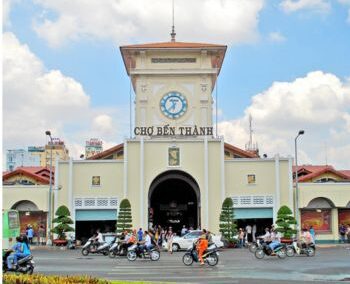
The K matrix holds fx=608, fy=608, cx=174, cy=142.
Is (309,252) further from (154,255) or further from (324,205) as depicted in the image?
(324,205)

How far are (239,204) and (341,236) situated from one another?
8.51 meters

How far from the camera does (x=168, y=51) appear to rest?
50312 millimetres

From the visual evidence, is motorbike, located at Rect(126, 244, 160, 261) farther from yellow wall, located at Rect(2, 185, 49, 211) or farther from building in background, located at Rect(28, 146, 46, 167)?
building in background, located at Rect(28, 146, 46, 167)

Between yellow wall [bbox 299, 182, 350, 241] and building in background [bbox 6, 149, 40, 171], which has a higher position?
building in background [bbox 6, 149, 40, 171]

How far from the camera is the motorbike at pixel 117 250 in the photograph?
31031 millimetres

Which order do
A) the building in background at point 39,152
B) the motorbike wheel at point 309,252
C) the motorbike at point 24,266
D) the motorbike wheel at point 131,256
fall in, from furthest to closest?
the building in background at point 39,152, the motorbike wheel at point 309,252, the motorbike wheel at point 131,256, the motorbike at point 24,266

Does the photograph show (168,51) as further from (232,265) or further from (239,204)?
(232,265)

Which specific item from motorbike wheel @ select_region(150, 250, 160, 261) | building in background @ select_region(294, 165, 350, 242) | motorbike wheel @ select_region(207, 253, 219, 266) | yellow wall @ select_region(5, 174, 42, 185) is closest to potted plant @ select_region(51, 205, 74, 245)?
yellow wall @ select_region(5, 174, 42, 185)

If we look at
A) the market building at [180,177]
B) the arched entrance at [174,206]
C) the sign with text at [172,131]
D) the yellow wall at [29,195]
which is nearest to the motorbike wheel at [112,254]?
the market building at [180,177]

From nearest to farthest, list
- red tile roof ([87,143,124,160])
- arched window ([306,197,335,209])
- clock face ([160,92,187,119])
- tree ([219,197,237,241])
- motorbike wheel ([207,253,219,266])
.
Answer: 1. motorbike wheel ([207,253,219,266])
2. tree ([219,197,237,241])
3. arched window ([306,197,335,209])
4. red tile roof ([87,143,124,160])
5. clock face ([160,92,187,119])

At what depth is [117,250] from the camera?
102 ft

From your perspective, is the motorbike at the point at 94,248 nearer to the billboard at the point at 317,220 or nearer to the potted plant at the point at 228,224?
the potted plant at the point at 228,224

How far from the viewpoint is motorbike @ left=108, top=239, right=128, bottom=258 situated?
31.0 metres

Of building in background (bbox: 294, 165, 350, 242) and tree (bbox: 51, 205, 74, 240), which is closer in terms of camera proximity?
tree (bbox: 51, 205, 74, 240)
